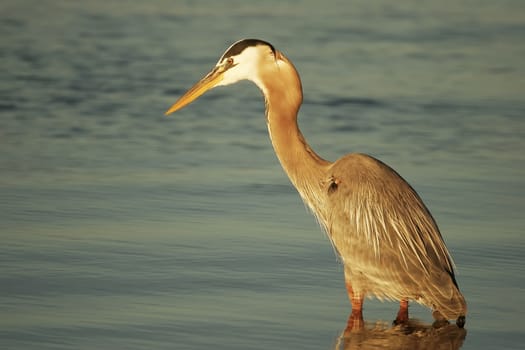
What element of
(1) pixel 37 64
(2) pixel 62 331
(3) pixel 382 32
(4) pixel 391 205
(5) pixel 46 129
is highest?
(3) pixel 382 32

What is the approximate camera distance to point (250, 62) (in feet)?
26.5

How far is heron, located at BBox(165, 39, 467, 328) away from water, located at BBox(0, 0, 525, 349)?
0.22 metres

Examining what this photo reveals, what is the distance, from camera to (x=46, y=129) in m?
11.8

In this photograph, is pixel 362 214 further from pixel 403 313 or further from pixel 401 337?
pixel 401 337

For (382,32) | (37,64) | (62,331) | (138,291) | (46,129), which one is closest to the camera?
(62,331)

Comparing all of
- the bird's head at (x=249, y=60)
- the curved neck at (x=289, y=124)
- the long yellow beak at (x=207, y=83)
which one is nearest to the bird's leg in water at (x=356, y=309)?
the curved neck at (x=289, y=124)

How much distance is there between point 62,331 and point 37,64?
7751mm

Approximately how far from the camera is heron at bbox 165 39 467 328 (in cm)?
757

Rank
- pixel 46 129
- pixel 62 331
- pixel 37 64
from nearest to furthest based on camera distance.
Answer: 1. pixel 62 331
2. pixel 46 129
3. pixel 37 64

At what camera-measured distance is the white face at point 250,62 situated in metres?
8.05

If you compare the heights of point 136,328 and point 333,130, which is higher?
point 333,130

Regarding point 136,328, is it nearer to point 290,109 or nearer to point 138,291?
point 138,291

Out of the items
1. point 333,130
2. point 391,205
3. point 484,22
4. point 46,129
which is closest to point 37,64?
point 46,129

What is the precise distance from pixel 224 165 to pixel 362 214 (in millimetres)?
3113
